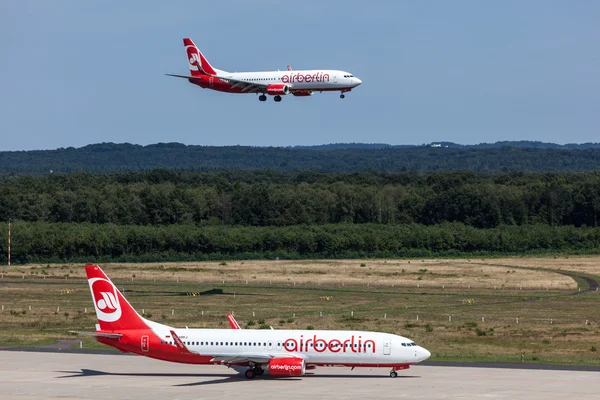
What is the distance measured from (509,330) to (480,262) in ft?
286

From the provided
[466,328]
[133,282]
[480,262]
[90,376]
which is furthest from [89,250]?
[90,376]

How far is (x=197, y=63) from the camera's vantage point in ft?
346

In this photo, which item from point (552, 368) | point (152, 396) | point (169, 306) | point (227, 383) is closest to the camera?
point (152, 396)

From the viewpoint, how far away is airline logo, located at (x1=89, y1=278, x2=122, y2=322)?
68188 millimetres

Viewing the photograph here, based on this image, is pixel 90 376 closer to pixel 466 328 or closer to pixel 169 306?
pixel 466 328

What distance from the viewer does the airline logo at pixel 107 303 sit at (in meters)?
68.2

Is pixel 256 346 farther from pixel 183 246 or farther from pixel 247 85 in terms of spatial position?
pixel 183 246

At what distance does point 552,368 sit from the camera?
232ft

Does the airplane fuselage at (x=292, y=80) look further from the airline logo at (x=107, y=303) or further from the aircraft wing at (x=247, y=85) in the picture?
the airline logo at (x=107, y=303)

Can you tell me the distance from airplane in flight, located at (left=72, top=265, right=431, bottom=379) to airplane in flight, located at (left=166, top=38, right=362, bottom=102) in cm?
3725

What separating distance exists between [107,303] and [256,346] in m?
10.4

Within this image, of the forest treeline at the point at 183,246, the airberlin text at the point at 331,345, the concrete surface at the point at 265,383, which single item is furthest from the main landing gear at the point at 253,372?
the forest treeline at the point at 183,246

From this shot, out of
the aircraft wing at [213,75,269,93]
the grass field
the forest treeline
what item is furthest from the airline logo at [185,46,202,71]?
the forest treeline

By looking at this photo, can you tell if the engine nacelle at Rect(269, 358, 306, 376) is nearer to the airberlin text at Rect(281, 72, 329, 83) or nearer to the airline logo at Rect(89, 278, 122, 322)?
the airline logo at Rect(89, 278, 122, 322)
